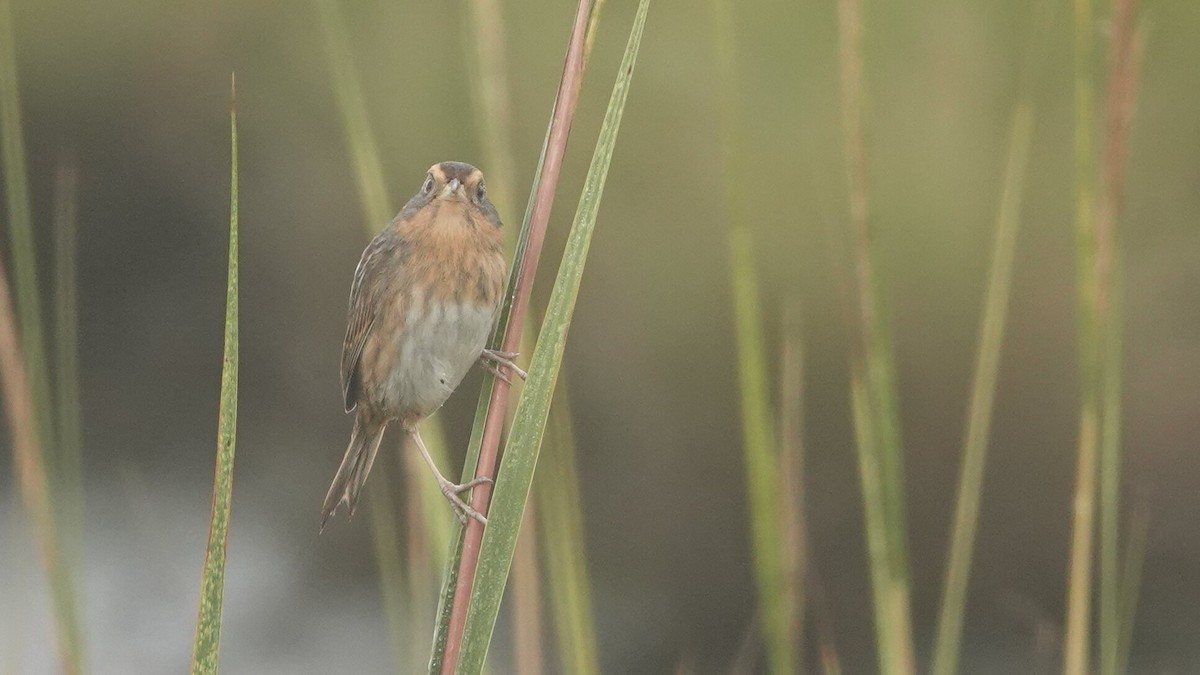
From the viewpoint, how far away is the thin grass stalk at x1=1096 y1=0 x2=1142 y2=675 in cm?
173

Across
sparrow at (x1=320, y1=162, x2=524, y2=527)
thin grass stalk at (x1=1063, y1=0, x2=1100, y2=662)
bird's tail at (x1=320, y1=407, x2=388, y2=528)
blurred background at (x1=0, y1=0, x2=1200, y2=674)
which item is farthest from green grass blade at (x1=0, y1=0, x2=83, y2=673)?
blurred background at (x1=0, y1=0, x2=1200, y2=674)

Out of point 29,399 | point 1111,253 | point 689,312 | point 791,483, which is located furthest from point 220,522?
point 689,312

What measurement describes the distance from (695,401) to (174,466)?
2272 millimetres

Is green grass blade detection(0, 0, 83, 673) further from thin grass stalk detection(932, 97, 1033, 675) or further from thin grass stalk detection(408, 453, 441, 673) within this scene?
thin grass stalk detection(932, 97, 1033, 675)

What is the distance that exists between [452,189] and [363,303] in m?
0.44

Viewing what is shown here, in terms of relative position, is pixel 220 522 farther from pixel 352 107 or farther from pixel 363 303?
pixel 363 303

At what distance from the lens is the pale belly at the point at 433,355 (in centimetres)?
271

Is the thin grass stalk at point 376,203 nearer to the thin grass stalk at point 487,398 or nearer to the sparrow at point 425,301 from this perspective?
the thin grass stalk at point 487,398

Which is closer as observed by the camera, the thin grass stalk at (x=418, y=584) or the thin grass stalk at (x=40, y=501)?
the thin grass stalk at (x=40, y=501)

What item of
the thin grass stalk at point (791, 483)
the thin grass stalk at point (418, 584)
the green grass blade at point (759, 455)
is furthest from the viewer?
the thin grass stalk at point (418, 584)

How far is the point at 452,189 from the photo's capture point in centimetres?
267

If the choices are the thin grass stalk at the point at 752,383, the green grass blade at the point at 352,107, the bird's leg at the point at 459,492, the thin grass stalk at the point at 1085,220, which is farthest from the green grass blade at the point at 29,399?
the thin grass stalk at the point at 1085,220

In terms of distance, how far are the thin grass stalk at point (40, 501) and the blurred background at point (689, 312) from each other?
3.13 m

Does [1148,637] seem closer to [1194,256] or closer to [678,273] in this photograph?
[1194,256]
